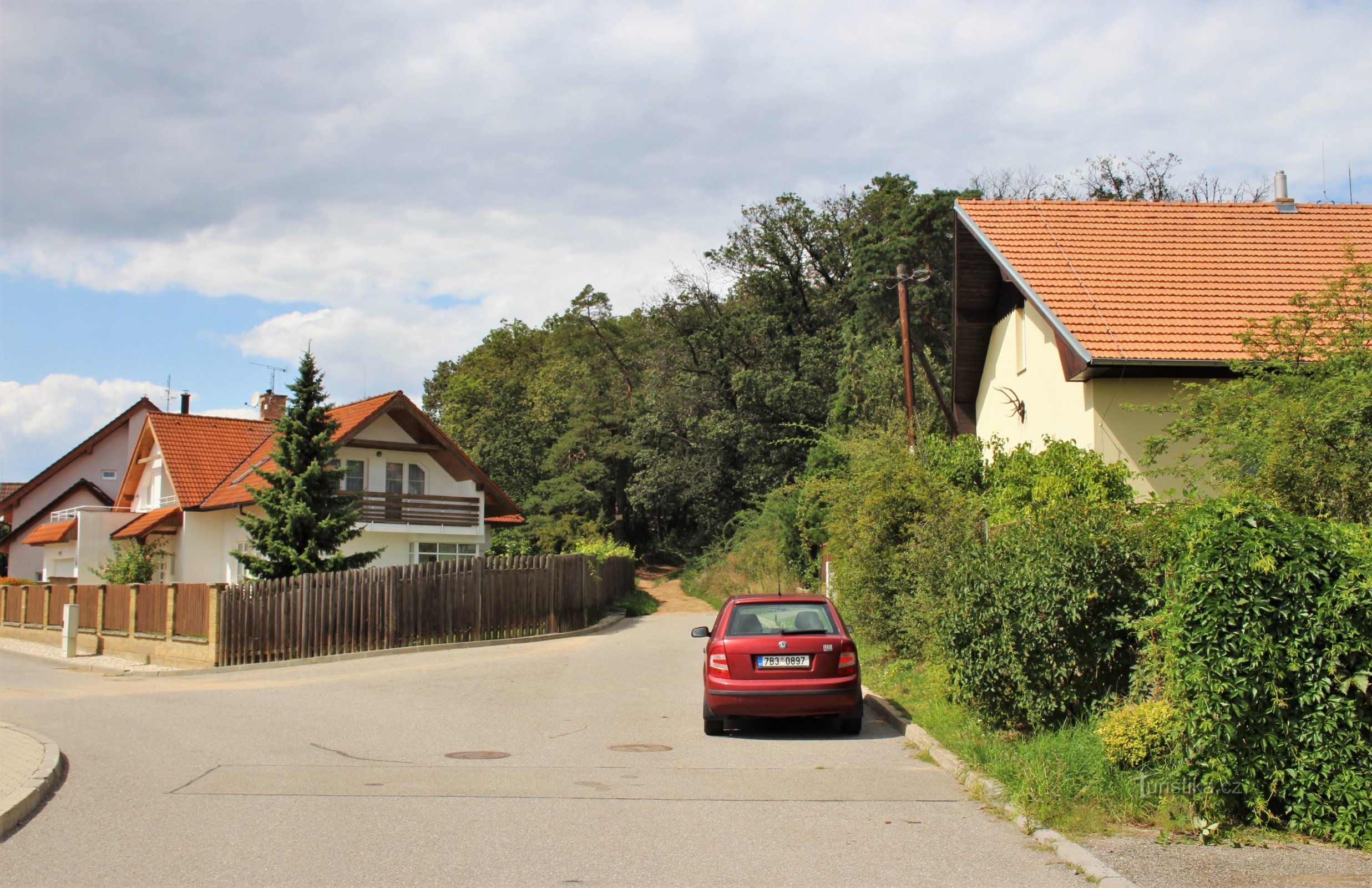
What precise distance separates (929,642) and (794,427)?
37.0 m

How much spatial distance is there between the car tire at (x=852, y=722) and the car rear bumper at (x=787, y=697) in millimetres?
105

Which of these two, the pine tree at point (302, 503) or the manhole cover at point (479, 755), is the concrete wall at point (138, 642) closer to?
the pine tree at point (302, 503)

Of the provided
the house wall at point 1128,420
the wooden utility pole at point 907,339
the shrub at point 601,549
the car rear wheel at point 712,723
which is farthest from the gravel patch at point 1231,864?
the shrub at point 601,549

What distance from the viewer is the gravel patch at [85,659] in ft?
76.9

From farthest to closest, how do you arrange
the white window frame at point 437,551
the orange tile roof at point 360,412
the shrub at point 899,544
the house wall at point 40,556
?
1. the house wall at point 40,556
2. the white window frame at point 437,551
3. the orange tile roof at point 360,412
4. the shrub at point 899,544

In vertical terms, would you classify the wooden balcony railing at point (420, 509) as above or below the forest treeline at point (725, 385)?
below

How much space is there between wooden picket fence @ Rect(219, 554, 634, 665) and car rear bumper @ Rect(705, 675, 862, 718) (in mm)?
14099

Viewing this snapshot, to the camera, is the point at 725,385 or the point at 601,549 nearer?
the point at 601,549

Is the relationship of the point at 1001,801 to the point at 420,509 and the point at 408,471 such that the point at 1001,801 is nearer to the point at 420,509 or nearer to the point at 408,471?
the point at 420,509

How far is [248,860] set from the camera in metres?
6.50

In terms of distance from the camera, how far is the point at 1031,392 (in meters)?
19.0

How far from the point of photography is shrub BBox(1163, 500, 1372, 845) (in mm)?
6609

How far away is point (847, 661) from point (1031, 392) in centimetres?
908

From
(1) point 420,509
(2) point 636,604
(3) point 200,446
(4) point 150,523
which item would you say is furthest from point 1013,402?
(3) point 200,446
